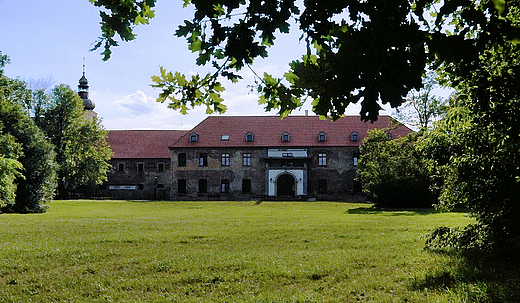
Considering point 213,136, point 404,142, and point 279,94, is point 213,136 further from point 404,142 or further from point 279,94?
point 279,94

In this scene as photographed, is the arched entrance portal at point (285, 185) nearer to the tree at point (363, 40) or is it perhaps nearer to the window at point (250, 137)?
the window at point (250, 137)

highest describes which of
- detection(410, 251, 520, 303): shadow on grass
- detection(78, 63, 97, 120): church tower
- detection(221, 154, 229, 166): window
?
detection(78, 63, 97, 120): church tower

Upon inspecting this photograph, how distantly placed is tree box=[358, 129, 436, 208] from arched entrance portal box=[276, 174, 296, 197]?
14.5 meters

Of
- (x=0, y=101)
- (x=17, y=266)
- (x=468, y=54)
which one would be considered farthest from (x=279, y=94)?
(x=0, y=101)

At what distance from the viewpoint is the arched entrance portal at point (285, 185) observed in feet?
166

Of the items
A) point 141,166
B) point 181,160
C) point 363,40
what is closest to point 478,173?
point 363,40

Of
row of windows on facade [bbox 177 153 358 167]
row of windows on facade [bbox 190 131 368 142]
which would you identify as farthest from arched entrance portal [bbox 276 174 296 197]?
row of windows on facade [bbox 190 131 368 142]

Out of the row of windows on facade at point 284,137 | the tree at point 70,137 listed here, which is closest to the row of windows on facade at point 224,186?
the row of windows on facade at point 284,137

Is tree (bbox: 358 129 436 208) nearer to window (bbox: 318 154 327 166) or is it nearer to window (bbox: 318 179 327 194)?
window (bbox: 318 154 327 166)

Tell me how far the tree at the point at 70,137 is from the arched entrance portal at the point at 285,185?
63.2 feet

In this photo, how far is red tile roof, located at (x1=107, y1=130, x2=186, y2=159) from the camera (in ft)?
190

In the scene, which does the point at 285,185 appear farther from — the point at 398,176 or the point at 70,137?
the point at 70,137

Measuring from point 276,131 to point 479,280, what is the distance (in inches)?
1794

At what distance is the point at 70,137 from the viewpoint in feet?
164
